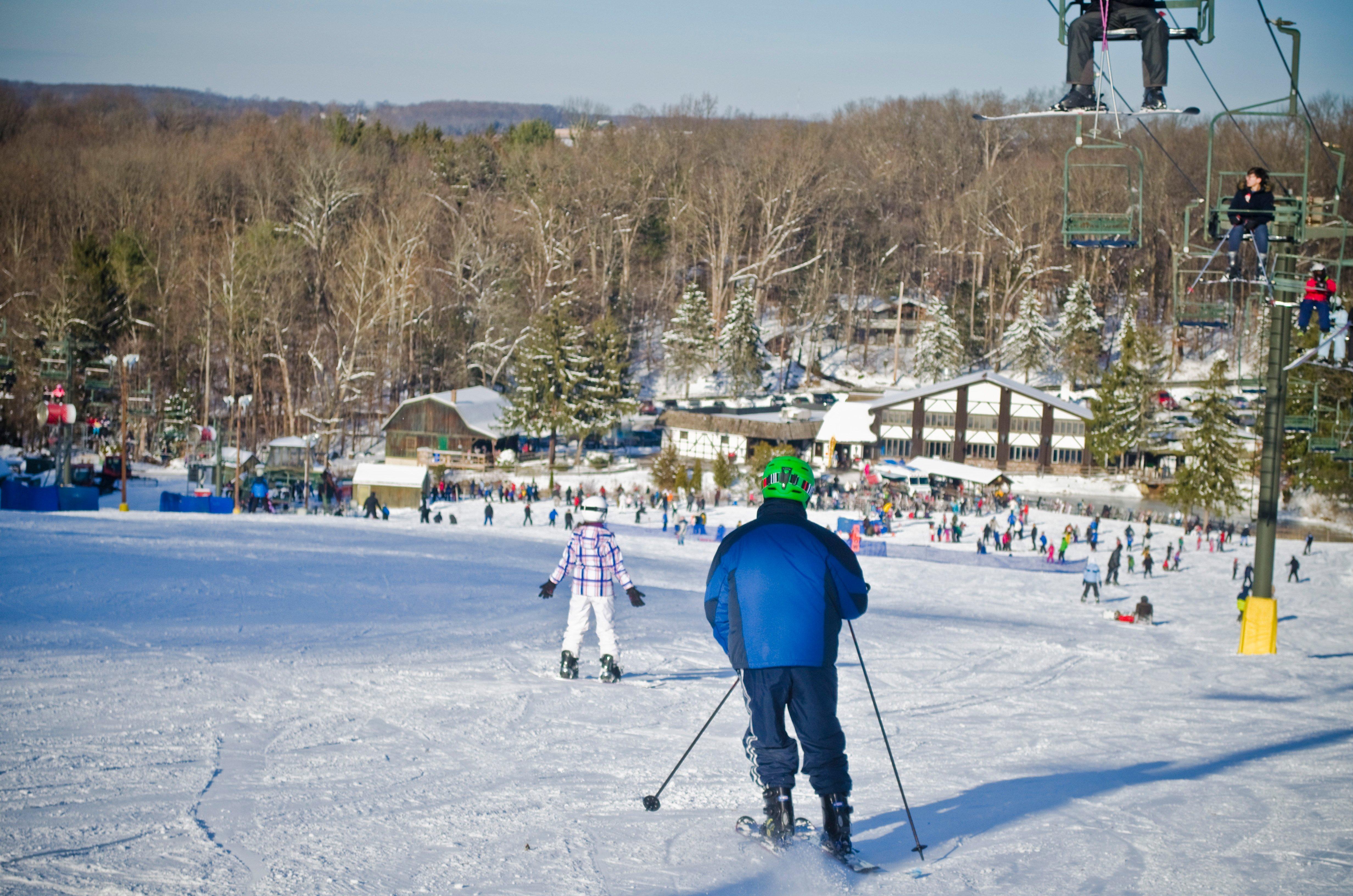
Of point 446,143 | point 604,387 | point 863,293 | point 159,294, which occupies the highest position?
point 446,143

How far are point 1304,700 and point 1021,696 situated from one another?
2.80 m

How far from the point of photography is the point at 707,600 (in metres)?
4.07

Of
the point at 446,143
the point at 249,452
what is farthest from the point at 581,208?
the point at 249,452

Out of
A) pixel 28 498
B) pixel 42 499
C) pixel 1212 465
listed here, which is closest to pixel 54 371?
pixel 42 499

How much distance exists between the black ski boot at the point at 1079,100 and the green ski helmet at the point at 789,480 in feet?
14.8

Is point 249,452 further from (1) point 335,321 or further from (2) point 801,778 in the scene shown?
(2) point 801,778

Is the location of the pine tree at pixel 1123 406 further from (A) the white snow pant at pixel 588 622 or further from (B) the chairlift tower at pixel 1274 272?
(A) the white snow pant at pixel 588 622

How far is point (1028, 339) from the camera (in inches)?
2308

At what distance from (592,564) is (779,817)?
3.44 m

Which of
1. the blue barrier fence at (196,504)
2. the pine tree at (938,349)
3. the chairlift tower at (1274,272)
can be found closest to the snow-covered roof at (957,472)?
the pine tree at (938,349)

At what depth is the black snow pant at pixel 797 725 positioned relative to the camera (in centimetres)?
388

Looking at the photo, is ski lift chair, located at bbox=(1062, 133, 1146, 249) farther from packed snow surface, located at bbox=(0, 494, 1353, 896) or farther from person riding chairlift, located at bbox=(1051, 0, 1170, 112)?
packed snow surface, located at bbox=(0, 494, 1353, 896)

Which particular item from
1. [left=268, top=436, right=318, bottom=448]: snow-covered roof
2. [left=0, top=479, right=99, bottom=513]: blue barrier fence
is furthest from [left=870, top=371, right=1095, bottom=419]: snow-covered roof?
[left=0, top=479, right=99, bottom=513]: blue barrier fence

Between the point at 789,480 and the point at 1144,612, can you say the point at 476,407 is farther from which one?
the point at 789,480
